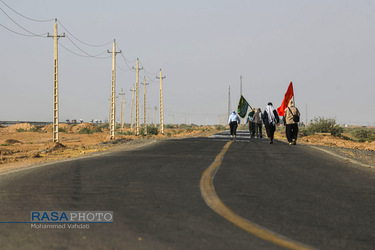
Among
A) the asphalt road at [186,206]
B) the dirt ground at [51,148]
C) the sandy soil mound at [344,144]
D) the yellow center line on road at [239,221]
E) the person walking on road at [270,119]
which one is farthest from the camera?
the sandy soil mound at [344,144]

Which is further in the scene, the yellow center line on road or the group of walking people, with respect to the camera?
the group of walking people

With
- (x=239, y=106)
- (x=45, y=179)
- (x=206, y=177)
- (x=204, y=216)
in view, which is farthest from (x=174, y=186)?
(x=239, y=106)

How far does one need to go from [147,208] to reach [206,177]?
3.24 meters

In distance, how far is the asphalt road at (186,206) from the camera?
4.42m

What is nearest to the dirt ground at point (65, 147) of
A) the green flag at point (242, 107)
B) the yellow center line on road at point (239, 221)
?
the yellow center line on road at point (239, 221)

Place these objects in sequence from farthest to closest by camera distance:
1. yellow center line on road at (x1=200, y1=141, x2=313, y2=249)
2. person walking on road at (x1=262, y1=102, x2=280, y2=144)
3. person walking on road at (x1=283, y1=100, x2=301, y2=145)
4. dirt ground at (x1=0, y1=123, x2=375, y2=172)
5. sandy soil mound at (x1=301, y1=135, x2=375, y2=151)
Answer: sandy soil mound at (x1=301, y1=135, x2=375, y2=151) < person walking on road at (x1=262, y1=102, x2=280, y2=144) < person walking on road at (x1=283, y1=100, x2=301, y2=145) < dirt ground at (x1=0, y1=123, x2=375, y2=172) < yellow center line on road at (x1=200, y1=141, x2=313, y2=249)

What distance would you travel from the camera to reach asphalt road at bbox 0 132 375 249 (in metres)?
4.42

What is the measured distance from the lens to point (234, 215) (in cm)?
541

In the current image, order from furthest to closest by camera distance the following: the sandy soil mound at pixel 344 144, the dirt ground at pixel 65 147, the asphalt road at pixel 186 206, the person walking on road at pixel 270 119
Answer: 1. the sandy soil mound at pixel 344 144
2. the person walking on road at pixel 270 119
3. the dirt ground at pixel 65 147
4. the asphalt road at pixel 186 206

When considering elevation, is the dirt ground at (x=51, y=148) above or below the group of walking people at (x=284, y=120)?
below

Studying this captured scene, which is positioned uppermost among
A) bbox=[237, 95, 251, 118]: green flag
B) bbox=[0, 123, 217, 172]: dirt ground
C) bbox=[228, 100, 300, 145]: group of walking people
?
bbox=[237, 95, 251, 118]: green flag

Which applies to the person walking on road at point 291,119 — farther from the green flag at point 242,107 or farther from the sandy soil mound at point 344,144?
the green flag at point 242,107

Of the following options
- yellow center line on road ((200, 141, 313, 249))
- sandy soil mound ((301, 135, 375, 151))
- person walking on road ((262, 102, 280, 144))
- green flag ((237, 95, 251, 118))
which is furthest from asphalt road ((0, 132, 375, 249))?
green flag ((237, 95, 251, 118))

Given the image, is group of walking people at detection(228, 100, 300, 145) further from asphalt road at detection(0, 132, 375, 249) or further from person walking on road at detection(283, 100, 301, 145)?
asphalt road at detection(0, 132, 375, 249)
